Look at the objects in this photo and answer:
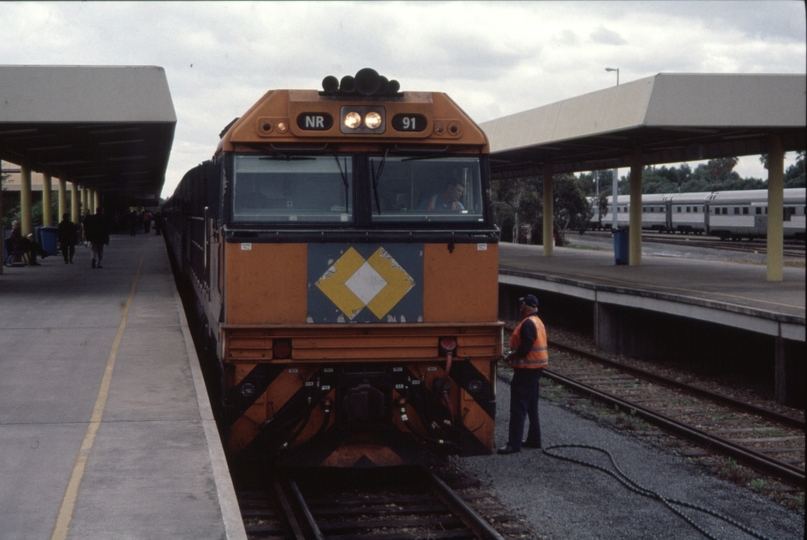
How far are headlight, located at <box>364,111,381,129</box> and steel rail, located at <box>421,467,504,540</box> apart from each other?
3.24 m

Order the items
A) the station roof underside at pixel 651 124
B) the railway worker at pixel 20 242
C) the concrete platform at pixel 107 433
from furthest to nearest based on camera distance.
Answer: the railway worker at pixel 20 242 → the station roof underside at pixel 651 124 → the concrete platform at pixel 107 433

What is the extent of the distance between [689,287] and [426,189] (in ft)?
34.9

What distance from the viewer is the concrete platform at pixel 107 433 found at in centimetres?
550

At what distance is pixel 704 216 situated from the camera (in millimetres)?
48469

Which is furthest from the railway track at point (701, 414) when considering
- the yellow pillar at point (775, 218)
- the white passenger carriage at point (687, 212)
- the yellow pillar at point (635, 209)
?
the white passenger carriage at point (687, 212)

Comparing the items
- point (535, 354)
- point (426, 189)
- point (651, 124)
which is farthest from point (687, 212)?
point (426, 189)

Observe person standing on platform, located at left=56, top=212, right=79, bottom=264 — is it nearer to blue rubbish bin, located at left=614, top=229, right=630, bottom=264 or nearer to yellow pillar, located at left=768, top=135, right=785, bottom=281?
blue rubbish bin, located at left=614, top=229, right=630, bottom=264

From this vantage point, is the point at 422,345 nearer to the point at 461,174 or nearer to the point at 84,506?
the point at 461,174

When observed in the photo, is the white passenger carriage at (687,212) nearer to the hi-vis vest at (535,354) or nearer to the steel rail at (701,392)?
the steel rail at (701,392)

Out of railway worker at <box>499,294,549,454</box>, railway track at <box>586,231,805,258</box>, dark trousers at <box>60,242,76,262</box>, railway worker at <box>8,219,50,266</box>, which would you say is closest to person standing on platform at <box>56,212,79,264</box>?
dark trousers at <box>60,242,76,262</box>

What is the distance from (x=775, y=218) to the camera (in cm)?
1900

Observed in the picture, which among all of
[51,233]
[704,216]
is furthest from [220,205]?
[704,216]

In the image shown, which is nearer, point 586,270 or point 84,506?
point 84,506

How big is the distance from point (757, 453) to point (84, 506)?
23.4 feet
